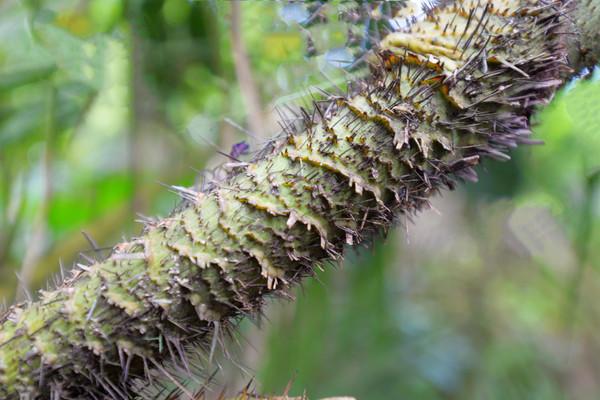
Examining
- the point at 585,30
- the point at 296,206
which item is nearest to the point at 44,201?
the point at 296,206

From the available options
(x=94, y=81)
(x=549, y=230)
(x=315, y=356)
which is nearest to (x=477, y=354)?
(x=549, y=230)

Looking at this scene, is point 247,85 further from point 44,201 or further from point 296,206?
point 296,206

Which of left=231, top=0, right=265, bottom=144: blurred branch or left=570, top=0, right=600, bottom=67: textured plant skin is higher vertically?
left=231, top=0, right=265, bottom=144: blurred branch

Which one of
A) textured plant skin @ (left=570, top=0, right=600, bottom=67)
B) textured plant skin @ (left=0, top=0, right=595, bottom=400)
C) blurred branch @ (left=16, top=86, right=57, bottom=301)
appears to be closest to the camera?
textured plant skin @ (left=0, top=0, right=595, bottom=400)

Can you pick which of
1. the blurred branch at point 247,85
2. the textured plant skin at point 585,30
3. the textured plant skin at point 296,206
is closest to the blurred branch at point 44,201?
the blurred branch at point 247,85

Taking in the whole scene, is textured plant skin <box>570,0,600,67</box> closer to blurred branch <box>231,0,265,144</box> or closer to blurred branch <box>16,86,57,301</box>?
blurred branch <box>231,0,265,144</box>

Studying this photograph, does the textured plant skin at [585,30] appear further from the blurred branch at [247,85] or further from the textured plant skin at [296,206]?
the blurred branch at [247,85]

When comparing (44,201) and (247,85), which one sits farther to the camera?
(44,201)

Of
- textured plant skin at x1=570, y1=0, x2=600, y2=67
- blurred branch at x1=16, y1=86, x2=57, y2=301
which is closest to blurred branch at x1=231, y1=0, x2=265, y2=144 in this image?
blurred branch at x1=16, y1=86, x2=57, y2=301

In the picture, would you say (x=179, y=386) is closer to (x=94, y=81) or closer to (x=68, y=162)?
(x=94, y=81)

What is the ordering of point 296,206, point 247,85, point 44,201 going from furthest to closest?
point 44,201 → point 247,85 → point 296,206
